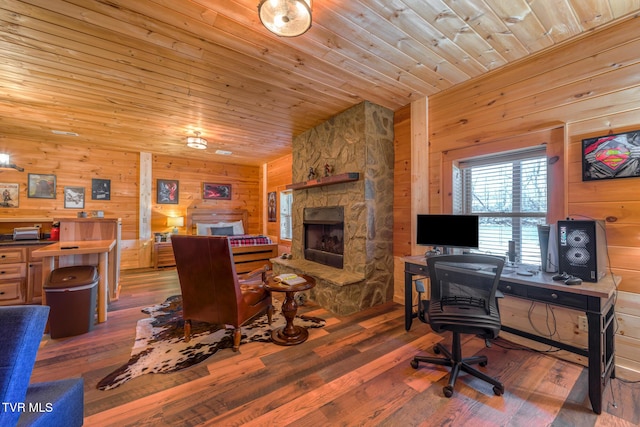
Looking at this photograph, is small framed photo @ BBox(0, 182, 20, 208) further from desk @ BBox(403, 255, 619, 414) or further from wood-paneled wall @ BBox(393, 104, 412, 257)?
desk @ BBox(403, 255, 619, 414)

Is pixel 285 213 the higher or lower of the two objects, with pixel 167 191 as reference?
lower

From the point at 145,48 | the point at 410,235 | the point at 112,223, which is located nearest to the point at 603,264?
the point at 410,235

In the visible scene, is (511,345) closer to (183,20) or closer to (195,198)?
(183,20)

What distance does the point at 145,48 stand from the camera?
7.41 feet

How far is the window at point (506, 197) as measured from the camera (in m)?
2.45

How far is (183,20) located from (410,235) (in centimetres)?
311

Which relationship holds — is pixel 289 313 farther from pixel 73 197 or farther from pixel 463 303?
pixel 73 197

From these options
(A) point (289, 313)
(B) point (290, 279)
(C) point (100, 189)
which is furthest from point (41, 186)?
(A) point (289, 313)

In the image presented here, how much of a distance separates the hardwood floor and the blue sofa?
0.74 m

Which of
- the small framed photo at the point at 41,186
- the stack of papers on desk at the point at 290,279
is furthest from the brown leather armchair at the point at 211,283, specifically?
the small framed photo at the point at 41,186

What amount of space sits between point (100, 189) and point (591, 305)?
24.4ft

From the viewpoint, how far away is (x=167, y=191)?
615 centimetres

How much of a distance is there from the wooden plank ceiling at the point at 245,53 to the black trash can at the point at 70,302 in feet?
6.77

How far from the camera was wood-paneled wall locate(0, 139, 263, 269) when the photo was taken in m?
4.86
